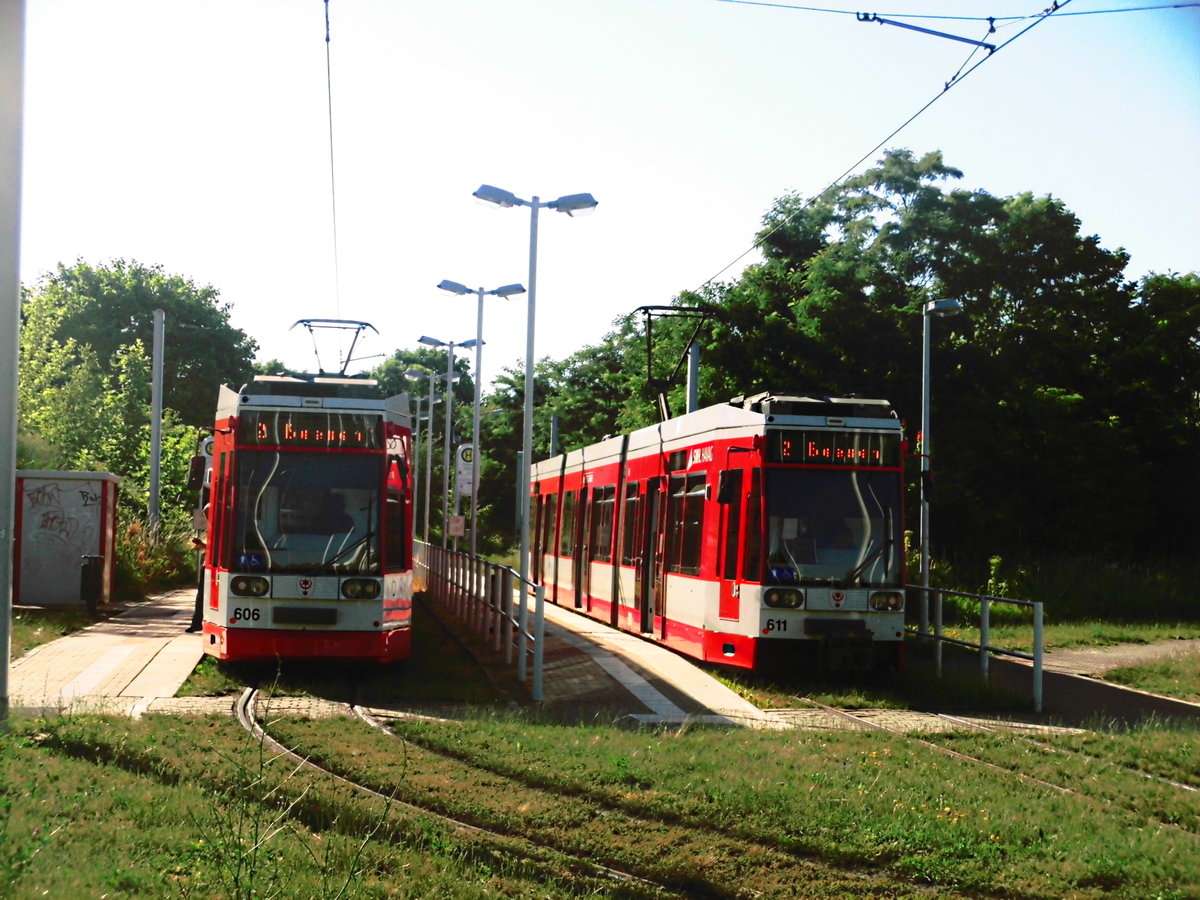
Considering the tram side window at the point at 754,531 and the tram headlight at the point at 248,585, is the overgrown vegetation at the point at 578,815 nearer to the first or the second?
the tram headlight at the point at 248,585

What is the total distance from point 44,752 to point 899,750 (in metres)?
6.54

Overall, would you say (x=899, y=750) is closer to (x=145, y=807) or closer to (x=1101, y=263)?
(x=145, y=807)

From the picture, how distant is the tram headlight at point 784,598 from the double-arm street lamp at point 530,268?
378 cm

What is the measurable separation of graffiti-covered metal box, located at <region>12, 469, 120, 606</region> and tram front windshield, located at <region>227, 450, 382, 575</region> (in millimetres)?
9695

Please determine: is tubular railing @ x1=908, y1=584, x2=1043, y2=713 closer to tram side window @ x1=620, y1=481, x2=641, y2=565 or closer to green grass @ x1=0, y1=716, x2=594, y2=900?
tram side window @ x1=620, y1=481, x2=641, y2=565

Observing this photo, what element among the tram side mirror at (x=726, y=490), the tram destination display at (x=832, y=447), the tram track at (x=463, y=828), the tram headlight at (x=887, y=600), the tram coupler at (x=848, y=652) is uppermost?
the tram destination display at (x=832, y=447)

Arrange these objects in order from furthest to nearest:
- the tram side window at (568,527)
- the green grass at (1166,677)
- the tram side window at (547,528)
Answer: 1. the tram side window at (547,528)
2. the tram side window at (568,527)
3. the green grass at (1166,677)

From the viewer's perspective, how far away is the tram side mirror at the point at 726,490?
15625mm

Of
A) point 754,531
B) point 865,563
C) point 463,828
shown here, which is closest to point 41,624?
point 754,531

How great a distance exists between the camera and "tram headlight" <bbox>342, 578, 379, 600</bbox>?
1446cm

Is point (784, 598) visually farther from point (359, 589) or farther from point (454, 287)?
point (454, 287)

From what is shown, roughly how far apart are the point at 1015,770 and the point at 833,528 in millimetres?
4920

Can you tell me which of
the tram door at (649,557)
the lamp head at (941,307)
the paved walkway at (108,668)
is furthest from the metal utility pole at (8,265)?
the lamp head at (941,307)

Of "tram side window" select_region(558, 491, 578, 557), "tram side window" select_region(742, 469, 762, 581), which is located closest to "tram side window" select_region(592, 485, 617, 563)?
"tram side window" select_region(558, 491, 578, 557)
